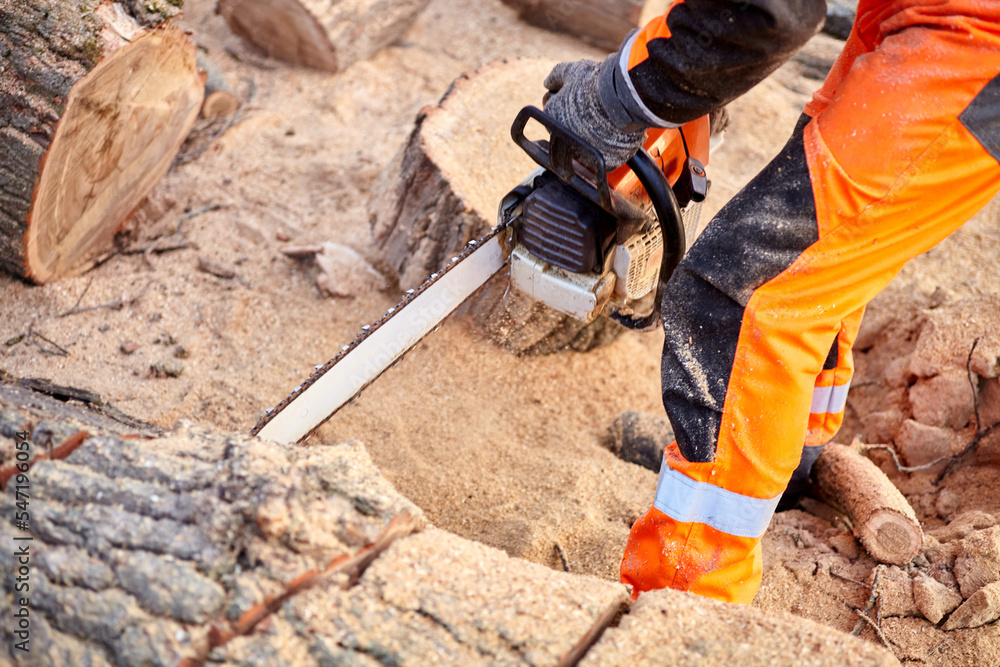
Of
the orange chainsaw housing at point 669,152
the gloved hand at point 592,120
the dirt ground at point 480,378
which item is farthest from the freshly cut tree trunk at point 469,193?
the gloved hand at point 592,120

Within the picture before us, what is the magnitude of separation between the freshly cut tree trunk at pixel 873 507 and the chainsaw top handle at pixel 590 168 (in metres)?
0.91

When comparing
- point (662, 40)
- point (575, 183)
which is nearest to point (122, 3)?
point (575, 183)

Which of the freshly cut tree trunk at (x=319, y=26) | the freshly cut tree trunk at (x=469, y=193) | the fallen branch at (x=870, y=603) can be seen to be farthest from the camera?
the freshly cut tree trunk at (x=319, y=26)

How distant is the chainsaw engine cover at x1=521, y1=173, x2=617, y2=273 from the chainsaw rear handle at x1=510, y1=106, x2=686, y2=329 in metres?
0.04

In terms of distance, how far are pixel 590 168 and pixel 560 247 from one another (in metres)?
0.25

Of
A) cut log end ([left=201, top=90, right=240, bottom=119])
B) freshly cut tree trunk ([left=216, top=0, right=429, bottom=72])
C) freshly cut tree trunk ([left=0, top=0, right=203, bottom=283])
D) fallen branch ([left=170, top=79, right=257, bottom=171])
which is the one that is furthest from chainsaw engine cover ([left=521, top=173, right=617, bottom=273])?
freshly cut tree trunk ([left=216, top=0, right=429, bottom=72])

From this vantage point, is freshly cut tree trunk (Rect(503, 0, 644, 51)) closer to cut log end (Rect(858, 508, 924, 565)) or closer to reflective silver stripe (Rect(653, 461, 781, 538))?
cut log end (Rect(858, 508, 924, 565))

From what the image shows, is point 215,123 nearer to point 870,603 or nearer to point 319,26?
point 319,26

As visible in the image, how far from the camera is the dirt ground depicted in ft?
6.55

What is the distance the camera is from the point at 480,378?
2.81 m

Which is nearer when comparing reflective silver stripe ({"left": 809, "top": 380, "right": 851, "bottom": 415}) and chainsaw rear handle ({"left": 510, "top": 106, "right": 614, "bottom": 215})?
chainsaw rear handle ({"left": 510, "top": 106, "right": 614, "bottom": 215})

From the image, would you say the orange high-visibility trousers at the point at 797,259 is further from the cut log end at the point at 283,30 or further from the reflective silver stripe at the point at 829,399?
the cut log end at the point at 283,30

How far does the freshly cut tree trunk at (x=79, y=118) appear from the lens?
234 centimetres

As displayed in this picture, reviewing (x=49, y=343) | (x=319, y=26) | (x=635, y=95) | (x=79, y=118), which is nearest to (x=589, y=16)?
(x=319, y=26)
